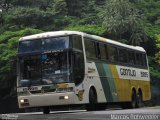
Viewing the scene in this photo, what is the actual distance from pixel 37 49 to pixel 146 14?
28.3m

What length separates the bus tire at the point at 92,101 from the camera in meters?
16.4

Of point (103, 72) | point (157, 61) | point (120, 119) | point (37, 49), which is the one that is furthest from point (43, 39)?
point (157, 61)

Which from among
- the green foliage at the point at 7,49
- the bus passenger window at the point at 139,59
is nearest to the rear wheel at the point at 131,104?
the bus passenger window at the point at 139,59

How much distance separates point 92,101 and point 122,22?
1951cm

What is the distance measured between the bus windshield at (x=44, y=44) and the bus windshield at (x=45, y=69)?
1.05 feet

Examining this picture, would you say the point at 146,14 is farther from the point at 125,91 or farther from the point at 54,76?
the point at 54,76

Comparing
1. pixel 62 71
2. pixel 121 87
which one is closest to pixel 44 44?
pixel 62 71

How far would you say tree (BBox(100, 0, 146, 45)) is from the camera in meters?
35.4

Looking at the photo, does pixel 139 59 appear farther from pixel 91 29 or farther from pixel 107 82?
pixel 91 29

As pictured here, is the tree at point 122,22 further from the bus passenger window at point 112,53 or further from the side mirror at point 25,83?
the side mirror at point 25,83

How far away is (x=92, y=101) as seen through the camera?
54.9 ft

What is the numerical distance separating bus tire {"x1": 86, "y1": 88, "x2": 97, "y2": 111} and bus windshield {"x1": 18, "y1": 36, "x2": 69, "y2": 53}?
233 cm

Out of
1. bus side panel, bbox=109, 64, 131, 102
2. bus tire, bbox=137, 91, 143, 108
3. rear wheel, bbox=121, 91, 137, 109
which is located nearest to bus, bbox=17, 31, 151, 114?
bus side panel, bbox=109, 64, 131, 102

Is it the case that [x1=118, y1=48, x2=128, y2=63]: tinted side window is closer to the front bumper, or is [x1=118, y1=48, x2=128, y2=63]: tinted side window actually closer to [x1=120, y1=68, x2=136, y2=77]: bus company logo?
[x1=120, y1=68, x2=136, y2=77]: bus company logo
